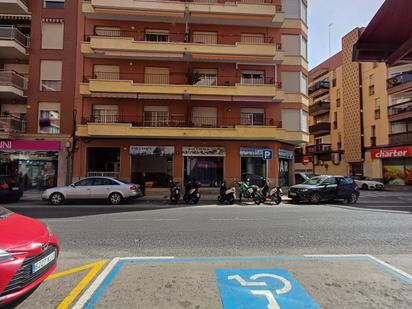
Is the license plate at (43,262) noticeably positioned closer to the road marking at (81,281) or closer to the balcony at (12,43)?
the road marking at (81,281)

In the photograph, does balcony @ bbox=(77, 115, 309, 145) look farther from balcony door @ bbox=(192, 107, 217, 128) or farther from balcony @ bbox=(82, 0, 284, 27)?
balcony @ bbox=(82, 0, 284, 27)

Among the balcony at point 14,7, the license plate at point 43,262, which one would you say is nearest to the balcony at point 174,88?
the balcony at point 14,7

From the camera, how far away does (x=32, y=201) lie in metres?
17.5

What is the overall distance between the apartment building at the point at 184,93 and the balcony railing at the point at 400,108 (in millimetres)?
13489

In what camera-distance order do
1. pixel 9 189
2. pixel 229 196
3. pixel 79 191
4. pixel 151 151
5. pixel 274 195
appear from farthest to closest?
pixel 151 151
pixel 274 195
pixel 229 196
pixel 9 189
pixel 79 191

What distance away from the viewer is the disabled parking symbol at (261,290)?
12.4 ft

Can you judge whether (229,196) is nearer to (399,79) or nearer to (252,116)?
(252,116)

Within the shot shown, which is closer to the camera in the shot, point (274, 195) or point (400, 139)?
point (274, 195)

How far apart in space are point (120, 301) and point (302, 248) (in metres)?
4.15

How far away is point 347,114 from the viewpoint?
38625 millimetres

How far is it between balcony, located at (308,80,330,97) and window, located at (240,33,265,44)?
909 inches

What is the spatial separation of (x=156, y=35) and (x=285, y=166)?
13921mm

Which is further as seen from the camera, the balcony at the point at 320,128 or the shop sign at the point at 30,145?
the balcony at the point at 320,128

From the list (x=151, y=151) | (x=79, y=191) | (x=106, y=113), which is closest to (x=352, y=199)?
(x=151, y=151)
